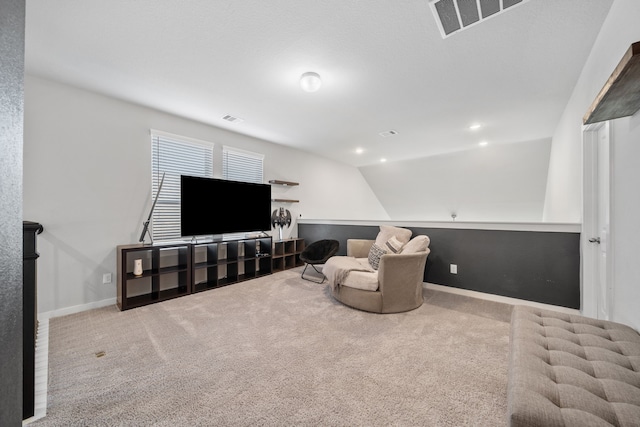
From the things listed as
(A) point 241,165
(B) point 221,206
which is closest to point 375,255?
(B) point 221,206

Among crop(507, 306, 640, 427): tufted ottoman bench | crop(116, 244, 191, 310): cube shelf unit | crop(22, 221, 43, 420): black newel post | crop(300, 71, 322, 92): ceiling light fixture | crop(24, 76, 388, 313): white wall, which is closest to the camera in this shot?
crop(507, 306, 640, 427): tufted ottoman bench

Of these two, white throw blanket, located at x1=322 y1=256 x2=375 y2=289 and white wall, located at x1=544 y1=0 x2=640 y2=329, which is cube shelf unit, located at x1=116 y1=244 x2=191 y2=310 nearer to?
white throw blanket, located at x1=322 y1=256 x2=375 y2=289

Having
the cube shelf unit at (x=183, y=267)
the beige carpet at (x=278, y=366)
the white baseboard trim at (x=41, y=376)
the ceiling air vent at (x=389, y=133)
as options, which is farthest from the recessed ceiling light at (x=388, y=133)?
the white baseboard trim at (x=41, y=376)

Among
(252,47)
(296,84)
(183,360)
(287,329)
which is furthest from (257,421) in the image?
(296,84)

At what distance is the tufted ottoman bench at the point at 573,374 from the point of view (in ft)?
2.77

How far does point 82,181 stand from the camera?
121 inches

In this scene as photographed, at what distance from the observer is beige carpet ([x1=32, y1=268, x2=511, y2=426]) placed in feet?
4.88

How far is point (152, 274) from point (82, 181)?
1375 mm

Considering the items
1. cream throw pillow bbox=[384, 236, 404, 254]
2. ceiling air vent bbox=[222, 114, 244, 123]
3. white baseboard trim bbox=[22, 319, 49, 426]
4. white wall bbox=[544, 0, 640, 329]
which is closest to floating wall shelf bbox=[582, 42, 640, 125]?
white wall bbox=[544, 0, 640, 329]

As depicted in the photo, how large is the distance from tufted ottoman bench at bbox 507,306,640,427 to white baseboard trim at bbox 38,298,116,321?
412 centimetres

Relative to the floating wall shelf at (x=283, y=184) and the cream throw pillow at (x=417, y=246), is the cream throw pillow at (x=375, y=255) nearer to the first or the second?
the cream throw pillow at (x=417, y=246)

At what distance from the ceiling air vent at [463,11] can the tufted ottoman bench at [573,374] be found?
2.12 m

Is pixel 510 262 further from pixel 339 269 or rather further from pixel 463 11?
pixel 463 11

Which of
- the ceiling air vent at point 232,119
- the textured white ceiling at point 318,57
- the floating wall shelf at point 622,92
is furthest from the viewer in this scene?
the ceiling air vent at point 232,119
